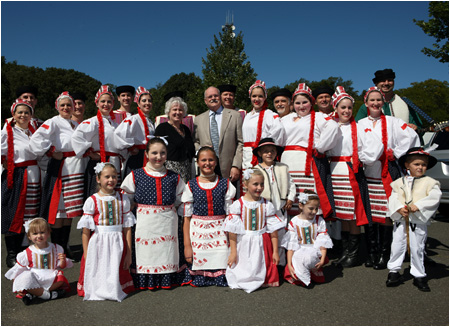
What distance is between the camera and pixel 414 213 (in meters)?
3.91

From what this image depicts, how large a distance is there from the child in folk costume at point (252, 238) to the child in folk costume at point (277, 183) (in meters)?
0.29

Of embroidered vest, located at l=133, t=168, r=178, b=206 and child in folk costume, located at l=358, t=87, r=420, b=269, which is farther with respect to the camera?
child in folk costume, located at l=358, t=87, r=420, b=269

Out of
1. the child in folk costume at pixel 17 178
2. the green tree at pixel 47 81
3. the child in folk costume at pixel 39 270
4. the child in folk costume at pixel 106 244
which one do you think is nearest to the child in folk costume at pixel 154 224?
the child in folk costume at pixel 106 244

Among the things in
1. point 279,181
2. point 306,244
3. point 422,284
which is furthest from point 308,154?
point 422,284

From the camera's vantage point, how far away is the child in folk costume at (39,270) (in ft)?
11.6

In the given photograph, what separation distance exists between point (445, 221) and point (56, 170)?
7268 mm

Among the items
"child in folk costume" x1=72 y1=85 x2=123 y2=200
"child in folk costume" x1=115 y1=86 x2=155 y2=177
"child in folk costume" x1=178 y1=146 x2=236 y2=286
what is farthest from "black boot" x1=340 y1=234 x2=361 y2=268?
"child in folk costume" x1=72 y1=85 x2=123 y2=200

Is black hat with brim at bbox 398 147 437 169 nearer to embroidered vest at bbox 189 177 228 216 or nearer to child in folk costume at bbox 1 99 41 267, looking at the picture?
embroidered vest at bbox 189 177 228 216

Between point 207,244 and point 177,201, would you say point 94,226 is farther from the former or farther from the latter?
point 207,244

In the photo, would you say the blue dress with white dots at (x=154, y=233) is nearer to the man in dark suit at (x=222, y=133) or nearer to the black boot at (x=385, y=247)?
the man in dark suit at (x=222, y=133)

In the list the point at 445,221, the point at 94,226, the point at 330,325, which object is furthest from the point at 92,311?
the point at 445,221

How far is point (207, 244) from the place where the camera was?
405 centimetres

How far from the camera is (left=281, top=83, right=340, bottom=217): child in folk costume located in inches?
182

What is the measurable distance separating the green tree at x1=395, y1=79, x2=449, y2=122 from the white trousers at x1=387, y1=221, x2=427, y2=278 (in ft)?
70.9
